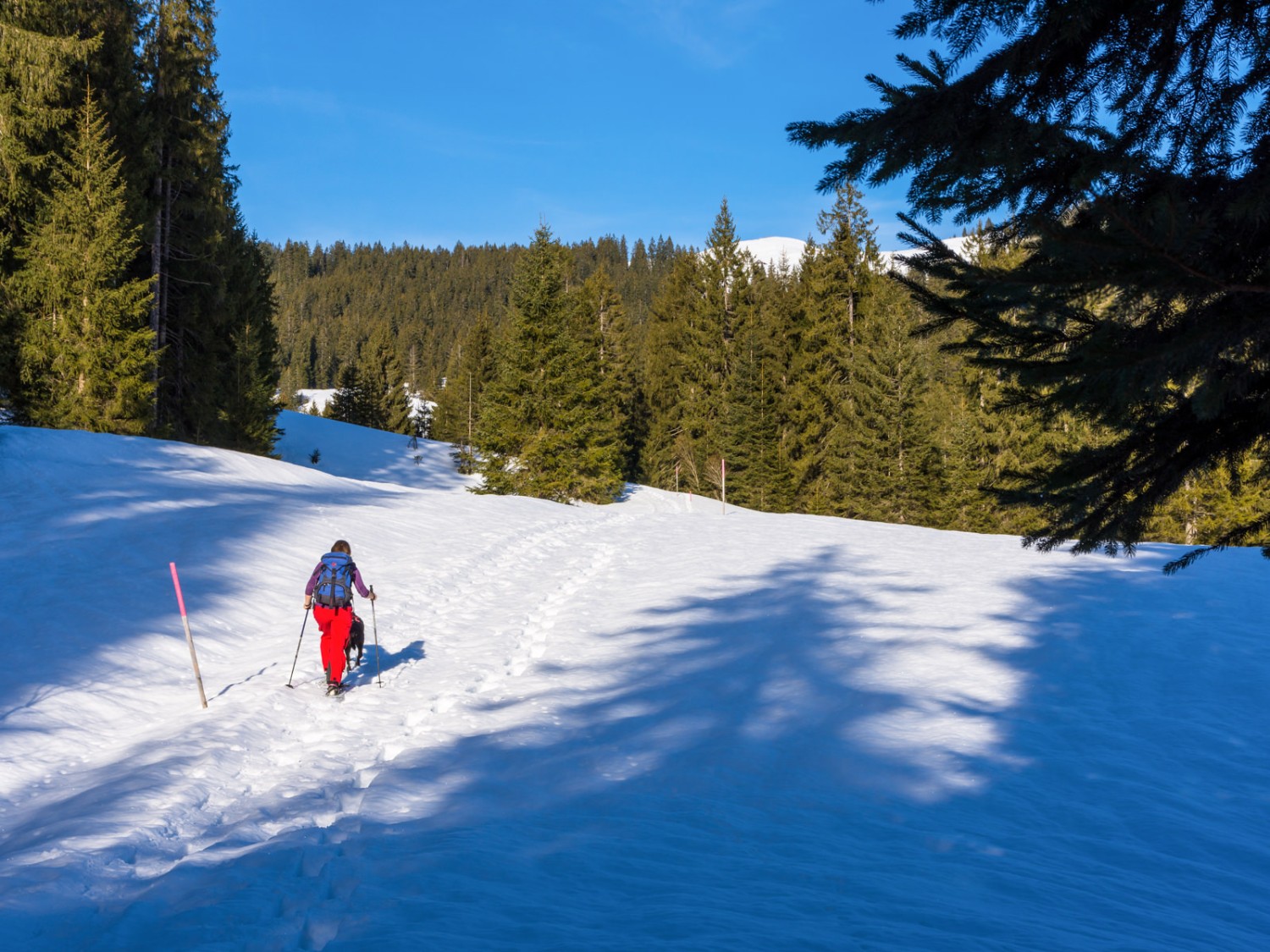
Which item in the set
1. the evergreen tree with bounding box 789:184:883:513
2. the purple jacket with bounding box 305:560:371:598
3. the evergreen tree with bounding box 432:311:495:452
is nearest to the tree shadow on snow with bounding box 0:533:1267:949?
the purple jacket with bounding box 305:560:371:598

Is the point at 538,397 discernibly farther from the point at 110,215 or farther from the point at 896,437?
the point at 896,437

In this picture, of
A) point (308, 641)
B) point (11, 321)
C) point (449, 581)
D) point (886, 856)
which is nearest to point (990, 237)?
point (886, 856)

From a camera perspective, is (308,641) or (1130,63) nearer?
(1130,63)

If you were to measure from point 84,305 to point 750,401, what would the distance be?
31.3 meters

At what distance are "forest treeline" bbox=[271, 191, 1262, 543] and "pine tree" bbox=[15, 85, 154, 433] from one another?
1455 centimetres

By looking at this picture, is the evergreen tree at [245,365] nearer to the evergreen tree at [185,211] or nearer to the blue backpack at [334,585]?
the evergreen tree at [185,211]

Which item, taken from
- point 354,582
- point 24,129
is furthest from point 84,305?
point 354,582

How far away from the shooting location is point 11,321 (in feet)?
66.0

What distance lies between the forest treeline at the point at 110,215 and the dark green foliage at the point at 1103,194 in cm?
2403

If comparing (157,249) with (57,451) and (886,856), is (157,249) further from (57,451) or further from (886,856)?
(886,856)

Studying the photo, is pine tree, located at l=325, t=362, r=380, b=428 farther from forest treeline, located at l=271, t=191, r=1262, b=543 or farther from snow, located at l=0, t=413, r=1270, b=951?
snow, located at l=0, t=413, r=1270, b=951

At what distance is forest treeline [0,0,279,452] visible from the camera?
68.3 feet

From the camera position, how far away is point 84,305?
21.4 metres

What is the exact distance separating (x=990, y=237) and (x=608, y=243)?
204518 millimetres
